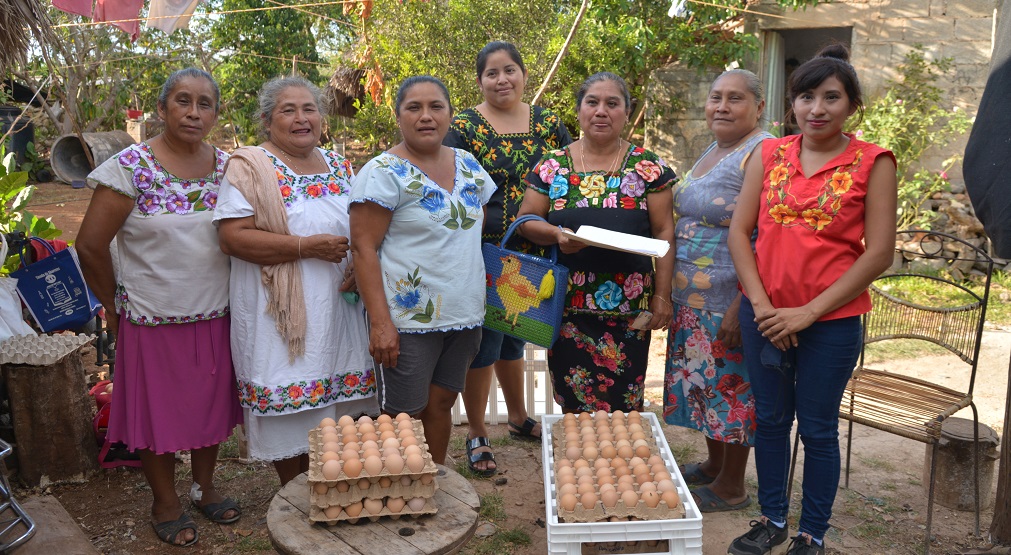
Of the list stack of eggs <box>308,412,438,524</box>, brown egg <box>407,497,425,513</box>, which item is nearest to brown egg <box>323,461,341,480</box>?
stack of eggs <box>308,412,438,524</box>

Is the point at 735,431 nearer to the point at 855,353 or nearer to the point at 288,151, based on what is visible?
the point at 855,353

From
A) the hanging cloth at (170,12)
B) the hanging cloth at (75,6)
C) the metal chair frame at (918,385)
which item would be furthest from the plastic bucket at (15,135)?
the metal chair frame at (918,385)

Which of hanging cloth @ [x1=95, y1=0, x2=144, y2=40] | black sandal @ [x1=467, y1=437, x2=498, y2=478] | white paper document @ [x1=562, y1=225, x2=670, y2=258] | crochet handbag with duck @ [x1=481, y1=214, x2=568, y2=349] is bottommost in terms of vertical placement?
black sandal @ [x1=467, y1=437, x2=498, y2=478]

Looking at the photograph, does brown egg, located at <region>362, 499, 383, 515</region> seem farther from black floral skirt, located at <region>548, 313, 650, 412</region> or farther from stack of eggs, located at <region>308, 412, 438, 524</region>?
black floral skirt, located at <region>548, 313, 650, 412</region>

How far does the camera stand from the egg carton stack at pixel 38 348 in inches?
156

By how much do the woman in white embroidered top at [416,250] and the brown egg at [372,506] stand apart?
2.44ft

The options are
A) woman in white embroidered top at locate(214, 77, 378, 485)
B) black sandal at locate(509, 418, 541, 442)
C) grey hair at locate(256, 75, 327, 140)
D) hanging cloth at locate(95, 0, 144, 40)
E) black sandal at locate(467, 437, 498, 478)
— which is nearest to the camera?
woman in white embroidered top at locate(214, 77, 378, 485)

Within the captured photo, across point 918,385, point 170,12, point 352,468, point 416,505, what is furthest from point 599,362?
point 170,12

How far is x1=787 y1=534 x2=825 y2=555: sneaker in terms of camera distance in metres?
3.00

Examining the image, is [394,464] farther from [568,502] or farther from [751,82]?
[751,82]

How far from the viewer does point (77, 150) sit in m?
15.7

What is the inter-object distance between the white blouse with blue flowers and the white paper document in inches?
17.7

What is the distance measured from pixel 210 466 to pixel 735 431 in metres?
2.38

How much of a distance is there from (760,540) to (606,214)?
144 centimetres
